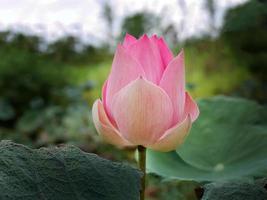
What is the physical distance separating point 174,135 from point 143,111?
0.03m

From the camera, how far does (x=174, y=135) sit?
1.42 ft

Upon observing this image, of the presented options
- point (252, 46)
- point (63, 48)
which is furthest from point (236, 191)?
point (63, 48)

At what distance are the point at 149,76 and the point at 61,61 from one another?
3583mm

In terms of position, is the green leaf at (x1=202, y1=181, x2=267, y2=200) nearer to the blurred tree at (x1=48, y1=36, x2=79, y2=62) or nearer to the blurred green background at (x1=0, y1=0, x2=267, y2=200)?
the blurred green background at (x1=0, y1=0, x2=267, y2=200)

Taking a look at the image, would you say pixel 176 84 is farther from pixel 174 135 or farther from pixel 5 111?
pixel 5 111

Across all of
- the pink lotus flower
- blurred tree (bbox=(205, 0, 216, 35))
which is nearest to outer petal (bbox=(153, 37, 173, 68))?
the pink lotus flower

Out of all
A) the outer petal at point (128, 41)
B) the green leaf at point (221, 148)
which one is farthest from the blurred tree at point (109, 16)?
the outer petal at point (128, 41)

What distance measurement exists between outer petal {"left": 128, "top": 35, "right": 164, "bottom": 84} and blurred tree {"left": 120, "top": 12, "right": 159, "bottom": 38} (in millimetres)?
3309

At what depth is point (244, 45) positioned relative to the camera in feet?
12.4

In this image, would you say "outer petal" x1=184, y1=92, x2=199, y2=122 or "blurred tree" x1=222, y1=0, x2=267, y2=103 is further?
A: "blurred tree" x1=222, y1=0, x2=267, y2=103

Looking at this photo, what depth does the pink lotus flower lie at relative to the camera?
1.44 ft

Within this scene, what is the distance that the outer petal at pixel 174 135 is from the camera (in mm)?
432

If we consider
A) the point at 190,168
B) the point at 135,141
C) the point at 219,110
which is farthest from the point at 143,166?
the point at 219,110

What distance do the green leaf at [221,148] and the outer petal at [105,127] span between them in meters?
0.21
